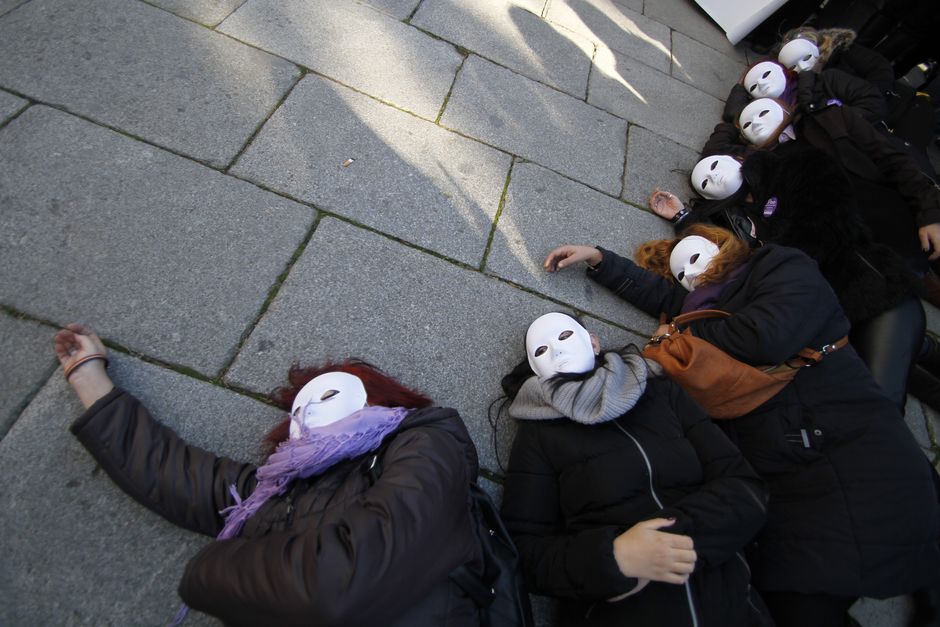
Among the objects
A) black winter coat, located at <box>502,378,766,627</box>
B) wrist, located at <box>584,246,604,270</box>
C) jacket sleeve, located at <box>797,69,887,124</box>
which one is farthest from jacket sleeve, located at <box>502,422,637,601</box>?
jacket sleeve, located at <box>797,69,887,124</box>

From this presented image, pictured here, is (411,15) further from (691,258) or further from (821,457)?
(821,457)

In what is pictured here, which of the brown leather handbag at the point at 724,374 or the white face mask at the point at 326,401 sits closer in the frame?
the white face mask at the point at 326,401

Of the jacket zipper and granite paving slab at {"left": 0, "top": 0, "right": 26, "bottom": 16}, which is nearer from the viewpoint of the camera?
the jacket zipper

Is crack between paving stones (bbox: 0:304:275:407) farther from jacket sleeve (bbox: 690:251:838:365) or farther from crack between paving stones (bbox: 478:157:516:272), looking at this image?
jacket sleeve (bbox: 690:251:838:365)

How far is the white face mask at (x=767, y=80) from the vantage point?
11.0 ft

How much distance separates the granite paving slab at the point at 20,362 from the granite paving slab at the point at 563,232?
5.66 feet

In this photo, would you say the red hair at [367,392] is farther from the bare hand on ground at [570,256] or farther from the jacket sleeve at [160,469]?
the bare hand on ground at [570,256]

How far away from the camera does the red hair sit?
5.10 ft

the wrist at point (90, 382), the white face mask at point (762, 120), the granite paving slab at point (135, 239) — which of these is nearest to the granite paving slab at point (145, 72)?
the granite paving slab at point (135, 239)

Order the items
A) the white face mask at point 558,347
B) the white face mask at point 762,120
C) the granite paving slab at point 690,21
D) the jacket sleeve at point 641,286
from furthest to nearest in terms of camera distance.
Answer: the granite paving slab at point 690,21 → the white face mask at point 762,120 → the jacket sleeve at point 641,286 → the white face mask at point 558,347

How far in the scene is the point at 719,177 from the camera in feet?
8.77

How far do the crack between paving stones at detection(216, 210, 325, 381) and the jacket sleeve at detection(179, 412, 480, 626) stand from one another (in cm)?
77

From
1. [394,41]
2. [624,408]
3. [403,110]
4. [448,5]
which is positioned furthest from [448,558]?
[448,5]

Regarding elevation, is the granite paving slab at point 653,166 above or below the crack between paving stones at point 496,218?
above
